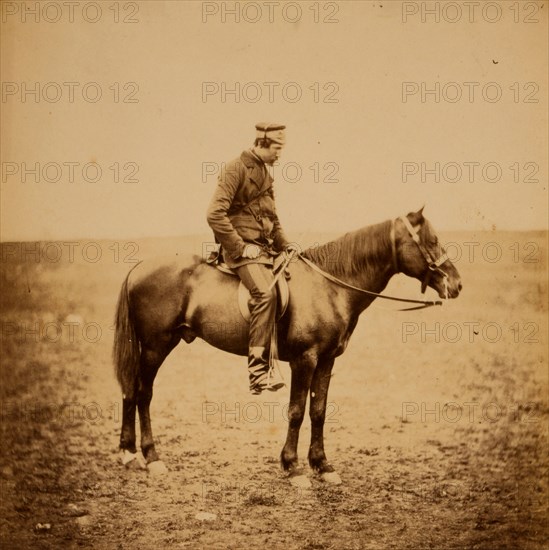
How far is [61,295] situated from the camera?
4.54 m

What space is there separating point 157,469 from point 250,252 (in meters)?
1.57

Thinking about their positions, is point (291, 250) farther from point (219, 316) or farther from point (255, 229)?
point (219, 316)

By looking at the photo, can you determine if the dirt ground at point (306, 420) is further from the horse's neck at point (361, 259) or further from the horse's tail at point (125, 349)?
the horse's neck at point (361, 259)

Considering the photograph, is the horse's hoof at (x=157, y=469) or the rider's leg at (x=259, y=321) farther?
the horse's hoof at (x=157, y=469)

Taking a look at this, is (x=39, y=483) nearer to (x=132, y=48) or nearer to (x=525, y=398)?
(x=132, y=48)

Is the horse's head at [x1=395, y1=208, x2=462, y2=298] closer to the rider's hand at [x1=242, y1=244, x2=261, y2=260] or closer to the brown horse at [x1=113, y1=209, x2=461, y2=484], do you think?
the brown horse at [x1=113, y1=209, x2=461, y2=484]

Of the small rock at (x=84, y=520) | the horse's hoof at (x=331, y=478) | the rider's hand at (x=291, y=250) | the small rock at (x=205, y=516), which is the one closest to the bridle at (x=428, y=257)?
the rider's hand at (x=291, y=250)

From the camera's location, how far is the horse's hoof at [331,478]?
444 cm

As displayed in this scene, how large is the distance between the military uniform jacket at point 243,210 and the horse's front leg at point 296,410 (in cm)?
71

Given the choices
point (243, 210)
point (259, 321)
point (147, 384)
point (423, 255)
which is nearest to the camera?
point (259, 321)

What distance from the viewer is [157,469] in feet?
14.6

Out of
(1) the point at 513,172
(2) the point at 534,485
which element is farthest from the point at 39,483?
(1) the point at 513,172

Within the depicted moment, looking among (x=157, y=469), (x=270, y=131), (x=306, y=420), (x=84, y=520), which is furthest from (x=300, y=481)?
(x=270, y=131)

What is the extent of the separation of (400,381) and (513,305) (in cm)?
94
